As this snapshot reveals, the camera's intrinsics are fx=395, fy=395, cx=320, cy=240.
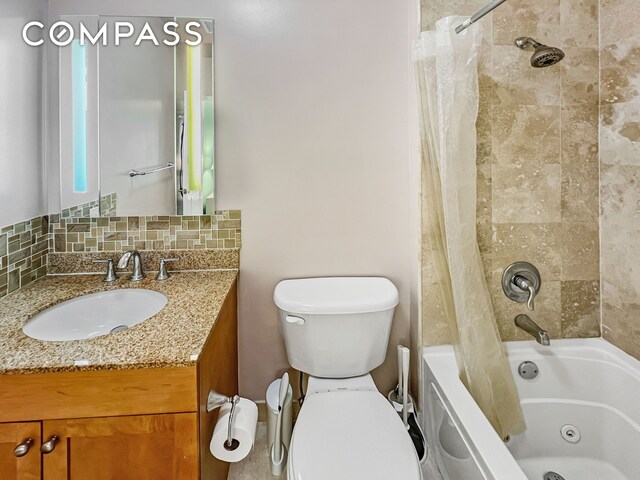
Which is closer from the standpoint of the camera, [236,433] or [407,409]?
[236,433]

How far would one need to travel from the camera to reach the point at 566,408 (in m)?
1.57

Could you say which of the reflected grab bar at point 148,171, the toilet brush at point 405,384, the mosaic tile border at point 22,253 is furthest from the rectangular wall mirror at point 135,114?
the toilet brush at point 405,384

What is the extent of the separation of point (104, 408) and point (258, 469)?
2.85 ft

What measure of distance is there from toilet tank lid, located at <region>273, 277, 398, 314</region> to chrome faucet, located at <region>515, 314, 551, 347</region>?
524 millimetres

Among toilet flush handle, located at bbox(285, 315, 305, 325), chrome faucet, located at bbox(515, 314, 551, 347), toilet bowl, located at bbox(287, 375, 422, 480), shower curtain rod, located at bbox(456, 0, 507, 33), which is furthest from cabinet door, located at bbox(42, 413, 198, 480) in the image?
shower curtain rod, located at bbox(456, 0, 507, 33)

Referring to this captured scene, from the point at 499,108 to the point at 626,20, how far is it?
0.53 m

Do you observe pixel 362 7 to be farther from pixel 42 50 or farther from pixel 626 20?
pixel 42 50

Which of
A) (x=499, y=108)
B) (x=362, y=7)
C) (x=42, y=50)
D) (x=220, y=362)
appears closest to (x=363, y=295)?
(x=220, y=362)

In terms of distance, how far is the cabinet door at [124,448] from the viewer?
972 mm

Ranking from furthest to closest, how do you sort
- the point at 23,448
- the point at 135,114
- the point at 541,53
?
the point at 135,114 < the point at 541,53 < the point at 23,448

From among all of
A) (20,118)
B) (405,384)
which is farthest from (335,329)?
(20,118)

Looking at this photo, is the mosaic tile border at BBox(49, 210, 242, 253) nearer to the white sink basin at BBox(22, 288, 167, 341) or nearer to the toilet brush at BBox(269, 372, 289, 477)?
the white sink basin at BBox(22, 288, 167, 341)

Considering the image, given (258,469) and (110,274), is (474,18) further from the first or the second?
(258,469)

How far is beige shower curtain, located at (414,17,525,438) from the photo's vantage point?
1.42 metres
